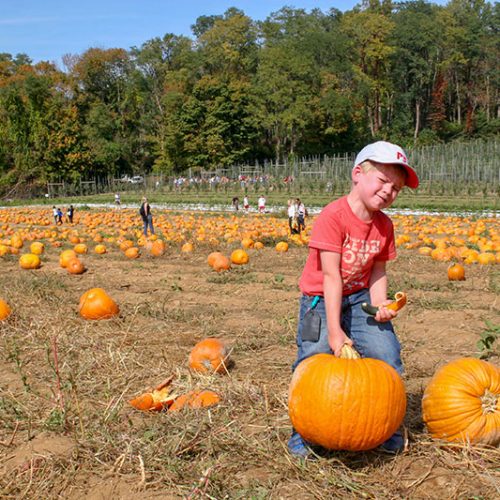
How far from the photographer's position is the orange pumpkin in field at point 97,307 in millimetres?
6414

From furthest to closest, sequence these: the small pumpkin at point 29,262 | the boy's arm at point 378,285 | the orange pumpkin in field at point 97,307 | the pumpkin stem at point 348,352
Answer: the small pumpkin at point 29,262
the orange pumpkin in field at point 97,307
the boy's arm at point 378,285
the pumpkin stem at point 348,352

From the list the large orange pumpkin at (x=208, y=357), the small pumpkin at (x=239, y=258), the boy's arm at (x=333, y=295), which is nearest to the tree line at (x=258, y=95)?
the small pumpkin at (x=239, y=258)

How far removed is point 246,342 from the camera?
18.2 feet

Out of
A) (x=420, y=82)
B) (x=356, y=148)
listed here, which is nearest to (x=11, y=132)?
(x=356, y=148)

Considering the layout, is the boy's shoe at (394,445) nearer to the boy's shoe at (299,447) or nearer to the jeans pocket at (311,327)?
the boy's shoe at (299,447)

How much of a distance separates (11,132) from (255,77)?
80.4 ft

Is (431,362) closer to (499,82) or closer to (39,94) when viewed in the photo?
(39,94)

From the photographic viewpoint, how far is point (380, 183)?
3.23 metres

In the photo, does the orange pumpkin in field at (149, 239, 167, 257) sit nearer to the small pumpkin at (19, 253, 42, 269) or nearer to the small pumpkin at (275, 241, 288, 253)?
the small pumpkin at (275, 241, 288, 253)

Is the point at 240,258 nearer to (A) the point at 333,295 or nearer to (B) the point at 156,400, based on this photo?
(B) the point at 156,400

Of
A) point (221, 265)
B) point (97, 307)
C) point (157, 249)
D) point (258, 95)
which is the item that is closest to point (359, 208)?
point (97, 307)

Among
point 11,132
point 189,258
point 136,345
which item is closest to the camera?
point 136,345

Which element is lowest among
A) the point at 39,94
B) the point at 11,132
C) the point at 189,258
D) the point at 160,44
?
the point at 189,258

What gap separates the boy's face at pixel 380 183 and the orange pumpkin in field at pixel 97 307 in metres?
3.87
